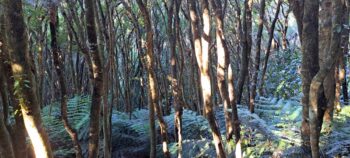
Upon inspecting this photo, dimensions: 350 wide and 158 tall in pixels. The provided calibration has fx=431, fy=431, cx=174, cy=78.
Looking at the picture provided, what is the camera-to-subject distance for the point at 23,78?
2.72 metres

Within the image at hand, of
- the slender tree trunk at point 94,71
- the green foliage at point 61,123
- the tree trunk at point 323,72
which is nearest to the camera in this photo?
the tree trunk at point 323,72

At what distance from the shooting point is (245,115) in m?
4.63

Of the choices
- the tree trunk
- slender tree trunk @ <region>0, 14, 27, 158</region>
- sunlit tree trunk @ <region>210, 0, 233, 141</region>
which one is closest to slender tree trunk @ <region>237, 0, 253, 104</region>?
sunlit tree trunk @ <region>210, 0, 233, 141</region>

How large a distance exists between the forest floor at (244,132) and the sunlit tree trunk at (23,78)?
181 centimetres

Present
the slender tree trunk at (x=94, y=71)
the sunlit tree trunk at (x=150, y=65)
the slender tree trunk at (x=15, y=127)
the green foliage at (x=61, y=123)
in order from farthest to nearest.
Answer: the green foliage at (x=61, y=123) < the sunlit tree trunk at (x=150, y=65) < the slender tree trunk at (x=15, y=127) < the slender tree trunk at (x=94, y=71)

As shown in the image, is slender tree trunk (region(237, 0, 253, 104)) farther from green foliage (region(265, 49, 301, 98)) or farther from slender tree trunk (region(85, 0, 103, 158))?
slender tree trunk (region(85, 0, 103, 158))

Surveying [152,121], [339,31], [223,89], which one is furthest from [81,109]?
[339,31]

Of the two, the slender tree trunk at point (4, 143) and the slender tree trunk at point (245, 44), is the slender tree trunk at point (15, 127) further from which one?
the slender tree trunk at point (245, 44)

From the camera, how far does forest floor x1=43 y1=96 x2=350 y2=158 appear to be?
3893mm

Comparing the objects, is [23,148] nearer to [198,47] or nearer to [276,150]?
[198,47]

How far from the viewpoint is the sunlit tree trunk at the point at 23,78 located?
2.73 metres

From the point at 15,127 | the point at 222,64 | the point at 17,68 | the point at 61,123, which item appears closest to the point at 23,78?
the point at 17,68

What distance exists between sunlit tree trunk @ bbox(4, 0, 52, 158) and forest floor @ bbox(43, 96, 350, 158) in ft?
5.93

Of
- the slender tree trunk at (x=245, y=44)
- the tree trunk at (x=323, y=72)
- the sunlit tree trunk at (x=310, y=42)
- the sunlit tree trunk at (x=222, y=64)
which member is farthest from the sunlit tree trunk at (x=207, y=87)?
the slender tree trunk at (x=245, y=44)
